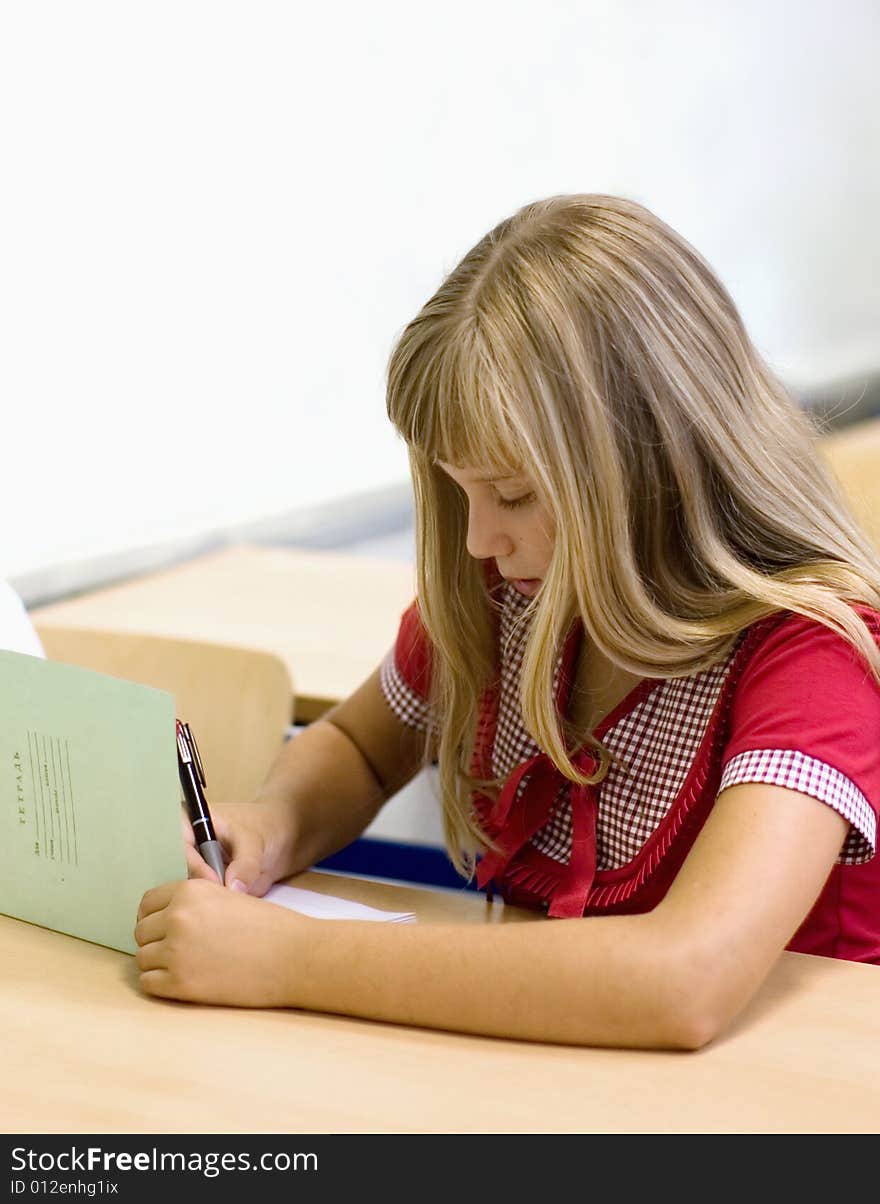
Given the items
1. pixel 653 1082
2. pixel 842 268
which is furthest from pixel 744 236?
pixel 653 1082

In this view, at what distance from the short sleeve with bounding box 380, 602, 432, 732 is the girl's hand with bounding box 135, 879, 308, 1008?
0.40 m

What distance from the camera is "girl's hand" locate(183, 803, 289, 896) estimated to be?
1.08 metres

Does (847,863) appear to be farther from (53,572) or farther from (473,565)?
(53,572)

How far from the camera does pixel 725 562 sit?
0.99 meters

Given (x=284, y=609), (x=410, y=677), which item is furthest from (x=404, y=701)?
(x=284, y=609)

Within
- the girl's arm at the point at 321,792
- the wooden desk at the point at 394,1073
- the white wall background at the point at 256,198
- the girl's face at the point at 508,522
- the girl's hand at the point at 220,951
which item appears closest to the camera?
the wooden desk at the point at 394,1073

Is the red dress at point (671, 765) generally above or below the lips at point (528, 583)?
below

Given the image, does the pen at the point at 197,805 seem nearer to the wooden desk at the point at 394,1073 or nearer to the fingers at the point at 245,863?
the fingers at the point at 245,863

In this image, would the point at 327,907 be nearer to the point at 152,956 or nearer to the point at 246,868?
the point at 246,868

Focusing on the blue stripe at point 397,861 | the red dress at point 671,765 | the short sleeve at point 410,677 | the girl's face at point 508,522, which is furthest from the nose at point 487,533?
the blue stripe at point 397,861

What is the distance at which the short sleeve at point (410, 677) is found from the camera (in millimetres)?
1278

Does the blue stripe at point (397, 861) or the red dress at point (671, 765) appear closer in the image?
the red dress at point (671, 765)
